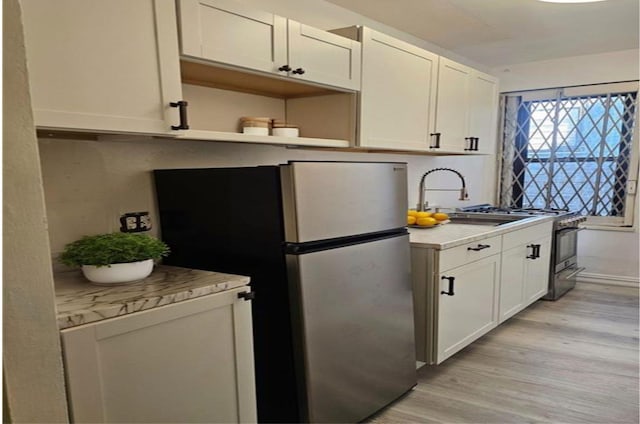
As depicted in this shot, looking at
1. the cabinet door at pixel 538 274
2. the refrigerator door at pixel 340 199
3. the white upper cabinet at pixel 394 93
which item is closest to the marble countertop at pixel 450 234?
the refrigerator door at pixel 340 199

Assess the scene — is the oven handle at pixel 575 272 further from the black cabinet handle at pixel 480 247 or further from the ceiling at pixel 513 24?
the ceiling at pixel 513 24

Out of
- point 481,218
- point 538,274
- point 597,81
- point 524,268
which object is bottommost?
point 538,274

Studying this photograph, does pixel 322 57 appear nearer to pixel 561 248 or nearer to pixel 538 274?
pixel 538 274

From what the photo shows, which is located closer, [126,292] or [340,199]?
[126,292]

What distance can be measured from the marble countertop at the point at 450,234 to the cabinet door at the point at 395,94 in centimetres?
53

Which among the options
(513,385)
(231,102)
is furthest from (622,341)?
(231,102)

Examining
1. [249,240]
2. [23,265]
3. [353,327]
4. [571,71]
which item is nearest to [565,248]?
[571,71]

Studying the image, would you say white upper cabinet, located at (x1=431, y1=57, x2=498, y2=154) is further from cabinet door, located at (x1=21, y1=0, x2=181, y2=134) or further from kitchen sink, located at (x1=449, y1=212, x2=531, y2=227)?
cabinet door, located at (x1=21, y1=0, x2=181, y2=134)

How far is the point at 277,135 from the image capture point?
2.02 meters

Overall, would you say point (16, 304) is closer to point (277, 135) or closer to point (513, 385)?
point (277, 135)

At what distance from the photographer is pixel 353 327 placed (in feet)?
6.06

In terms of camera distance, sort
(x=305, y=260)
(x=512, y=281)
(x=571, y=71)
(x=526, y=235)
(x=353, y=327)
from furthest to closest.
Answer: (x=571, y=71), (x=526, y=235), (x=512, y=281), (x=353, y=327), (x=305, y=260)

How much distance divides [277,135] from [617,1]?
234 cm

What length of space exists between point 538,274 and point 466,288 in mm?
1351
